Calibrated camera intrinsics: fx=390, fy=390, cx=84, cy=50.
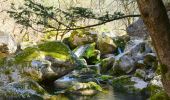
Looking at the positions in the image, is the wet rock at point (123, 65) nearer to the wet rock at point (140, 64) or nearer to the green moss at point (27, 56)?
the wet rock at point (140, 64)

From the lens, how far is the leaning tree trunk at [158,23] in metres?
3.64

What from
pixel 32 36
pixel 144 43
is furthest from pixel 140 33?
pixel 32 36

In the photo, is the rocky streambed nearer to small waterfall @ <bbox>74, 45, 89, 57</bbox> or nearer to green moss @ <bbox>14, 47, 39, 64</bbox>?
green moss @ <bbox>14, 47, 39, 64</bbox>

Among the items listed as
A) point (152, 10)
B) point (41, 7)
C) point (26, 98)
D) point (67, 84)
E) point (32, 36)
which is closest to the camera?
point (152, 10)

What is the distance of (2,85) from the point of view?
12930 mm

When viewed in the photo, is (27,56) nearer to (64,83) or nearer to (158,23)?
(64,83)

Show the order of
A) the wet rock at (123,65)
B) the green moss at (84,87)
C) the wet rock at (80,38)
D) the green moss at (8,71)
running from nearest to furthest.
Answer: the green moss at (8,71), the green moss at (84,87), the wet rock at (123,65), the wet rock at (80,38)

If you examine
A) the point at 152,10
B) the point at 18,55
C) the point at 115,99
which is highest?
the point at 152,10

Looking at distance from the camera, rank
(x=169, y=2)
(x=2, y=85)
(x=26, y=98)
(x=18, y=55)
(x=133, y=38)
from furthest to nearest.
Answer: (x=133, y=38), (x=18, y=55), (x=2, y=85), (x=26, y=98), (x=169, y=2)

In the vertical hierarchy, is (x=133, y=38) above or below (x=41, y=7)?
below

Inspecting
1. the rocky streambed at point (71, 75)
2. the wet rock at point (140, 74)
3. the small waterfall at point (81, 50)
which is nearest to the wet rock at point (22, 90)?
the rocky streambed at point (71, 75)

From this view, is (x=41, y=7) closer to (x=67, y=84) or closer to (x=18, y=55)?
(x=18, y=55)

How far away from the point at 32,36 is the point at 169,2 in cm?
2234

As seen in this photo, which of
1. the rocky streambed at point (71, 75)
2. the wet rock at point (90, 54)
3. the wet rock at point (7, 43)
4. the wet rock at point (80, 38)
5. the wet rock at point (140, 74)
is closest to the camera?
the rocky streambed at point (71, 75)
